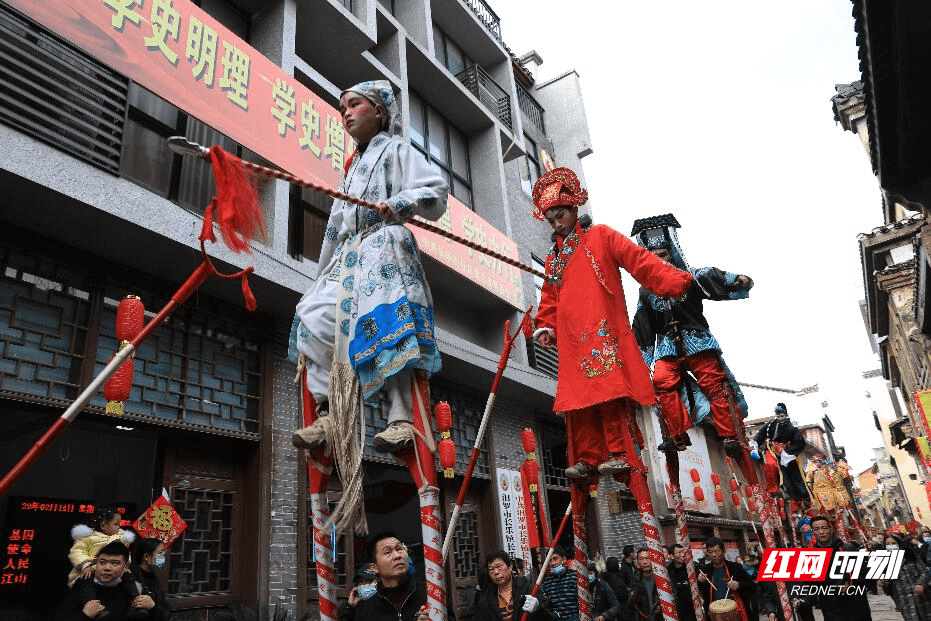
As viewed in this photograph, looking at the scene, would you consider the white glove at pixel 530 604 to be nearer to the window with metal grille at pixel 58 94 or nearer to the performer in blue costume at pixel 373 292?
the performer in blue costume at pixel 373 292

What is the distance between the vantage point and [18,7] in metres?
5.59

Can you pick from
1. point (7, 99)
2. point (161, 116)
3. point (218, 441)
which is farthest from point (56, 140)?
point (218, 441)

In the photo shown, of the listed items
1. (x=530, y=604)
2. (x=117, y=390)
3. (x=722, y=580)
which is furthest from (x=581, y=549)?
(x=117, y=390)

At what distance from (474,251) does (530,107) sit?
29.2 ft

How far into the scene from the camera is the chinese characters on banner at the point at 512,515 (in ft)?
36.0

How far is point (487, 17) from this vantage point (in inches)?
709

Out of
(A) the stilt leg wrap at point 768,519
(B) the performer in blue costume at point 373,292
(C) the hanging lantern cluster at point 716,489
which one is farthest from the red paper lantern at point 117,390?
(C) the hanging lantern cluster at point 716,489

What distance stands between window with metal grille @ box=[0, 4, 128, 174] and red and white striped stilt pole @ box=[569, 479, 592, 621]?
17.0 feet

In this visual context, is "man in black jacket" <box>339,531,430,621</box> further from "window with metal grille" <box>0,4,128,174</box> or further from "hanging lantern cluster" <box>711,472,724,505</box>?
"hanging lantern cluster" <box>711,472,724,505</box>

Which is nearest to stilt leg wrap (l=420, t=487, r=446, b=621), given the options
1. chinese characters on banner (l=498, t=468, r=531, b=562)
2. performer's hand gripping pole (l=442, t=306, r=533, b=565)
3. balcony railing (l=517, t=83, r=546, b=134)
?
performer's hand gripping pole (l=442, t=306, r=533, b=565)

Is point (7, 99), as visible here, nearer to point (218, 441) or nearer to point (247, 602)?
→ point (218, 441)

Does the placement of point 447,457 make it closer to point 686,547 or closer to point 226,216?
point 686,547

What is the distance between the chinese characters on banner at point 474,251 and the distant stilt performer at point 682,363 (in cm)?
539

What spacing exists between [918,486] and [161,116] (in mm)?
62310
